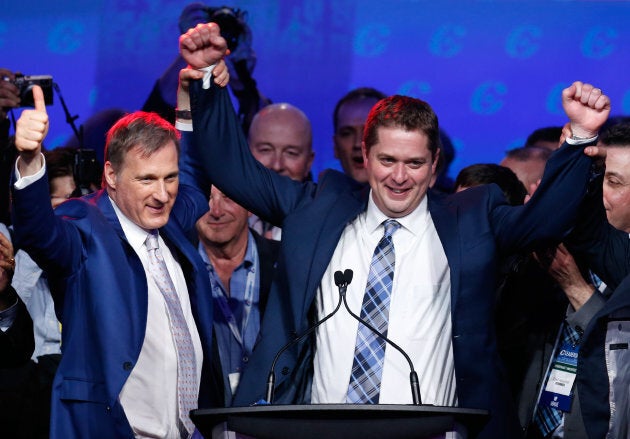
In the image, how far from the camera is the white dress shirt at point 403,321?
9.65 feet

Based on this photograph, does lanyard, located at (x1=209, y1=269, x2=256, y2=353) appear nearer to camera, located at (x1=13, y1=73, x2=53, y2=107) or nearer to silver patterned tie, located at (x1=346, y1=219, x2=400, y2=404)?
silver patterned tie, located at (x1=346, y1=219, x2=400, y2=404)

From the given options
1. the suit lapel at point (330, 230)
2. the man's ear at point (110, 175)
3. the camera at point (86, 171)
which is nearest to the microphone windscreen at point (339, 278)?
the suit lapel at point (330, 230)

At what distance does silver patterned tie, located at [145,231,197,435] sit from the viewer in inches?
113

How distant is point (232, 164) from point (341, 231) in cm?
39

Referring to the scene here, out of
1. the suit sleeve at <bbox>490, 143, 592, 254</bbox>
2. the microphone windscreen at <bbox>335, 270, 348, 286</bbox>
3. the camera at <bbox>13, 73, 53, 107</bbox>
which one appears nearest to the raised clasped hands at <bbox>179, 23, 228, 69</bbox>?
the microphone windscreen at <bbox>335, 270, 348, 286</bbox>

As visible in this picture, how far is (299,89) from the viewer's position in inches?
210

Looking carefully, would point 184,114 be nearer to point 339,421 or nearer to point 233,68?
point 339,421

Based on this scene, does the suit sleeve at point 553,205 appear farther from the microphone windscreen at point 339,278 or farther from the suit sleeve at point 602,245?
the microphone windscreen at point 339,278

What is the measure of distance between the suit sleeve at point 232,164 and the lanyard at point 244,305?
0.73 m

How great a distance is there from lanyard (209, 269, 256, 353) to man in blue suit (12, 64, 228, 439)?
0.68 m

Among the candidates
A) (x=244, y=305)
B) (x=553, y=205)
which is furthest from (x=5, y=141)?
(x=553, y=205)

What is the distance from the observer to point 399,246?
3.08 meters

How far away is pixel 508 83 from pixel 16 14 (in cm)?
255

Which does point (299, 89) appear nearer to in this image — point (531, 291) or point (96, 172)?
point (96, 172)
